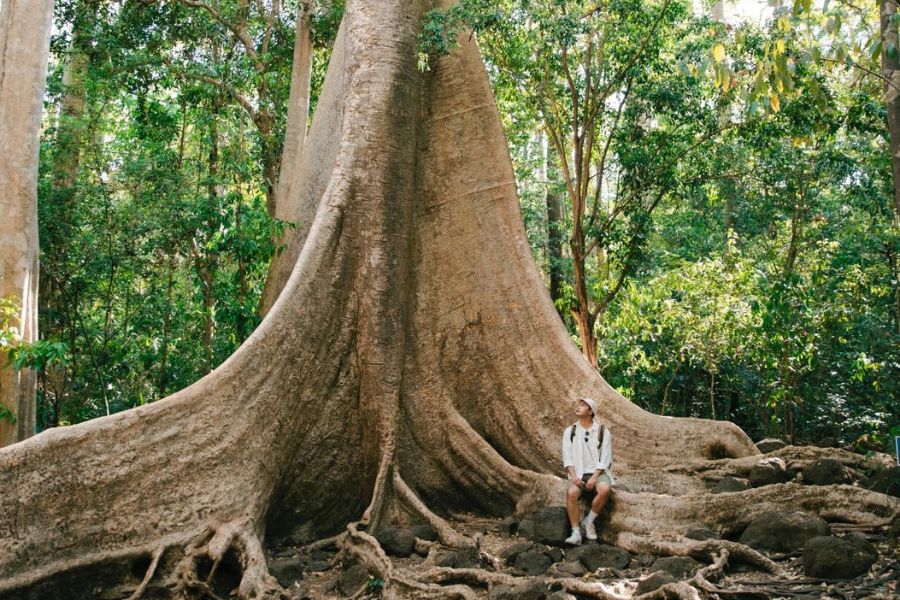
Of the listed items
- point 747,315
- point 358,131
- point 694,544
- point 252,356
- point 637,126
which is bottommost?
point 694,544

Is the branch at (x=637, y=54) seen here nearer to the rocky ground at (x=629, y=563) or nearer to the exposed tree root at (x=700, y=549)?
the rocky ground at (x=629, y=563)

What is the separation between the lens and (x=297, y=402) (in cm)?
604

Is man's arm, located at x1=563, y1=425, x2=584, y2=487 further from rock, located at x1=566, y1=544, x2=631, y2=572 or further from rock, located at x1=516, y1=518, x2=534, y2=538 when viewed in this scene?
rock, located at x1=566, y1=544, x2=631, y2=572

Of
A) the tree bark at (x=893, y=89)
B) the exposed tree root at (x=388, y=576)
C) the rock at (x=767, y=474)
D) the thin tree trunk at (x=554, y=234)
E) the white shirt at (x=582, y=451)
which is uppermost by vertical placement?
the thin tree trunk at (x=554, y=234)

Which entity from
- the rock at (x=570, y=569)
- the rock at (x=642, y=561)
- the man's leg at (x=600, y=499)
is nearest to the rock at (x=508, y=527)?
the man's leg at (x=600, y=499)

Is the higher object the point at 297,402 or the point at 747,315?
the point at 747,315

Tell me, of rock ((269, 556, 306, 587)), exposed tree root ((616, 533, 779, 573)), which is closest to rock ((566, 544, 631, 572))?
exposed tree root ((616, 533, 779, 573))

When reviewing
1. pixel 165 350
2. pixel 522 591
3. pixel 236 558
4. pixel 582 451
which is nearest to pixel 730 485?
pixel 582 451

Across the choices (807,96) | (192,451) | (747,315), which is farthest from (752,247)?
(192,451)

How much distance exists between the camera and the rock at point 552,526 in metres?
5.50

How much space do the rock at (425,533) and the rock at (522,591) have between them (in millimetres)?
1210

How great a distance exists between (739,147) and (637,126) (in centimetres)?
270

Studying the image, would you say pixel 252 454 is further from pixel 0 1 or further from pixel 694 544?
pixel 0 1

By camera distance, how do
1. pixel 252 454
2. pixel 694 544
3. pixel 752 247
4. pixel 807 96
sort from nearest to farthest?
pixel 694 544 → pixel 252 454 → pixel 807 96 → pixel 752 247
